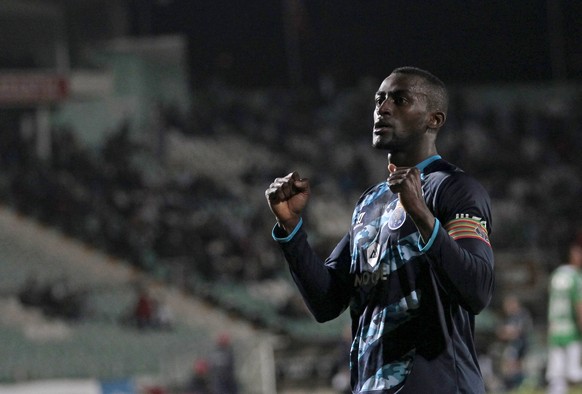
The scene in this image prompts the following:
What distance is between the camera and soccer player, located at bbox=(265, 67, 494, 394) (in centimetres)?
300

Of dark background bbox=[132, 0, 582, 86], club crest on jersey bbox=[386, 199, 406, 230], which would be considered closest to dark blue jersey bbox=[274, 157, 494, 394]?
club crest on jersey bbox=[386, 199, 406, 230]

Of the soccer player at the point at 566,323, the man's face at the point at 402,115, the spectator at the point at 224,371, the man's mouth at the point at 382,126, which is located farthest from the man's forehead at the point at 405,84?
the spectator at the point at 224,371

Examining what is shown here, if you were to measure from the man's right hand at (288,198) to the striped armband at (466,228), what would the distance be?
1.69 feet

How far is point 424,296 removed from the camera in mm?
3180

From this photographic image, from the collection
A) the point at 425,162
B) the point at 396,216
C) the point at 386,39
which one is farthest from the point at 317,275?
the point at 386,39

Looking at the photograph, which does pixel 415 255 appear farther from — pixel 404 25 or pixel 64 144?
pixel 404 25

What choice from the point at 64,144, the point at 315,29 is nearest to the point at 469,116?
the point at 315,29

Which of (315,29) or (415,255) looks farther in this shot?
(315,29)

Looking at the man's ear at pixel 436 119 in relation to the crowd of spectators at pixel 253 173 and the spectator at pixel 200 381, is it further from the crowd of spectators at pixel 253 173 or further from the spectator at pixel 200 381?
the crowd of spectators at pixel 253 173

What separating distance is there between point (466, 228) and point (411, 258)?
7.8 inches

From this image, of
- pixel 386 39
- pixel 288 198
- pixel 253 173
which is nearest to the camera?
pixel 288 198

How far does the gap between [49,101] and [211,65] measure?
15.1 ft

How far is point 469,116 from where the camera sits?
27.9 m

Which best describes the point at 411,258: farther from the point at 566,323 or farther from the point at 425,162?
the point at 566,323
